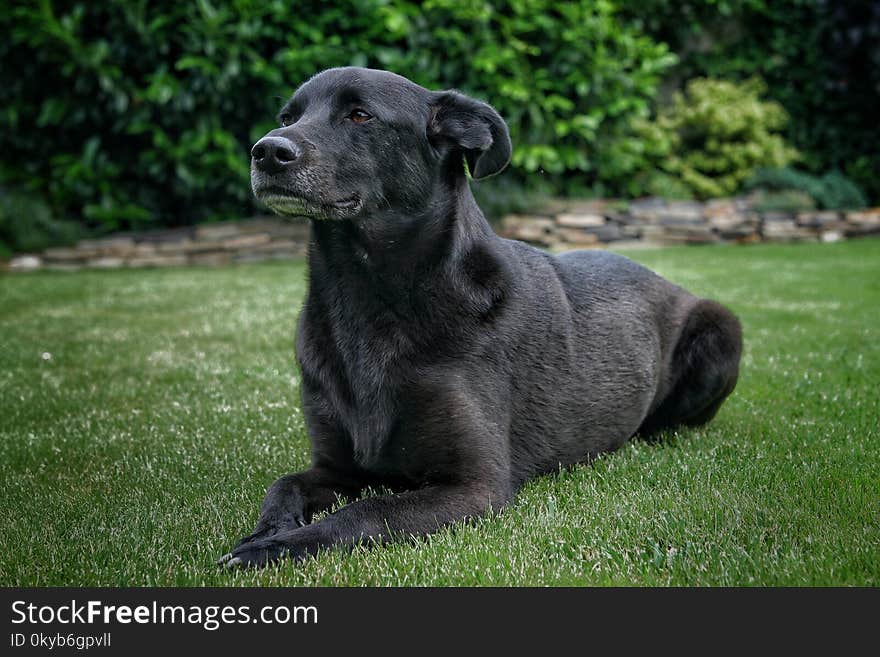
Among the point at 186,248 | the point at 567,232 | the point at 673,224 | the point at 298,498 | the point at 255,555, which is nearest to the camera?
the point at 255,555

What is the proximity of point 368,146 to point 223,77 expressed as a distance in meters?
8.13

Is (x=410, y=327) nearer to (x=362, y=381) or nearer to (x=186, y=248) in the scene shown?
(x=362, y=381)

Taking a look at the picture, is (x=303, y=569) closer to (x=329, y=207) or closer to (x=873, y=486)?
(x=329, y=207)

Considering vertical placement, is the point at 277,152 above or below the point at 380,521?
above

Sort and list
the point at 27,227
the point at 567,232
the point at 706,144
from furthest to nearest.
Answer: the point at 706,144
the point at 567,232
the point at 27,227

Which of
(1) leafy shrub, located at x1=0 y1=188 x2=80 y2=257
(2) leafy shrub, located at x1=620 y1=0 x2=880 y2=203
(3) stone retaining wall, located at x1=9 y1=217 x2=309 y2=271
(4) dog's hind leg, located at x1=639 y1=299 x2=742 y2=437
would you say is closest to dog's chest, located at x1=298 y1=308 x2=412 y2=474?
(4) dog's hind leg, located at x1=639 y1=299 x2=742 y2=437

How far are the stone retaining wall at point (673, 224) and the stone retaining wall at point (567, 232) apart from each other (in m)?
0.01

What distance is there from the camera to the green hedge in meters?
10.5

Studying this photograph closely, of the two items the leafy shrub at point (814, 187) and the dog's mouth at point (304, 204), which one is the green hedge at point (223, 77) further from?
the dog's mouth at point (304, 204)

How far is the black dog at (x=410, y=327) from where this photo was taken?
2938mm

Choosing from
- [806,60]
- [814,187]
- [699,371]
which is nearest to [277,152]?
[699,371]

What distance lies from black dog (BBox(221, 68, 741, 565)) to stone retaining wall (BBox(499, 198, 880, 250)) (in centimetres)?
802

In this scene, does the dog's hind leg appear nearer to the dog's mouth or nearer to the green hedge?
the dog's mouth

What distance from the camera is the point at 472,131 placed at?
3.20 m
